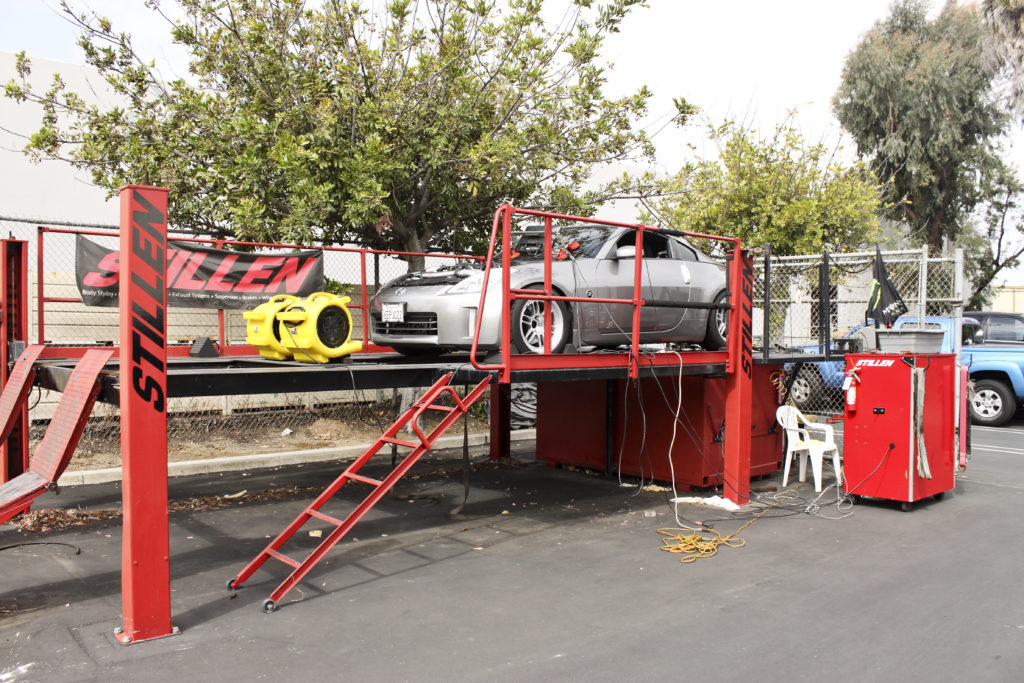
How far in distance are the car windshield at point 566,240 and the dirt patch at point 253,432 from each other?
382cm

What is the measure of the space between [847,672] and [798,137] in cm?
1275

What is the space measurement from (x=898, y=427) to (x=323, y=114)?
284 inches

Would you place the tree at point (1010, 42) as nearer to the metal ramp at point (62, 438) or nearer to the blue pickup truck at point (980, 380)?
the blue pickup truck at point (980, 380)

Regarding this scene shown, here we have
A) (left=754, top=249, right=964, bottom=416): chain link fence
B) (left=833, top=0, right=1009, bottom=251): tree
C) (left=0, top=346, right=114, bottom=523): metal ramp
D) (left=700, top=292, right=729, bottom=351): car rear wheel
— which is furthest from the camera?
(left=833, top=0, right=1009, bottom=251): tree

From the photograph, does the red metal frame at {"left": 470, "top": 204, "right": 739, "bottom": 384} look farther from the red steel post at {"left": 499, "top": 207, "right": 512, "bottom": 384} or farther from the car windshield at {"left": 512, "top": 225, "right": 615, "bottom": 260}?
the car windshield at {"left": 512, "top": 225, "right": 615, "bottom": 260}

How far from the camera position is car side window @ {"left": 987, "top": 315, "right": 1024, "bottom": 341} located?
47.5 ft

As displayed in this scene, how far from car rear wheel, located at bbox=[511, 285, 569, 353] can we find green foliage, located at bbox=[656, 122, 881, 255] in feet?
25.8

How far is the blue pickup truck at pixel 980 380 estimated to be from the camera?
1283cm

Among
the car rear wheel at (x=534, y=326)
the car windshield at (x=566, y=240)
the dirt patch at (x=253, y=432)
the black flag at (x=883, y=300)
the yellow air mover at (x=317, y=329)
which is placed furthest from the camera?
the dirt patch at (x=253, y=432)

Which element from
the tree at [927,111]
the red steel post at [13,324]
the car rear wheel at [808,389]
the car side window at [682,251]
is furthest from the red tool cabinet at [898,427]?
the tree at [927,111]

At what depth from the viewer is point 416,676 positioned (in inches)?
151

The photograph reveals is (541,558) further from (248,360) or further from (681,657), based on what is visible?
(248,360)

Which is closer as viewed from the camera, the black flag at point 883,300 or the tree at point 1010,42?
the black flag at point 883,300

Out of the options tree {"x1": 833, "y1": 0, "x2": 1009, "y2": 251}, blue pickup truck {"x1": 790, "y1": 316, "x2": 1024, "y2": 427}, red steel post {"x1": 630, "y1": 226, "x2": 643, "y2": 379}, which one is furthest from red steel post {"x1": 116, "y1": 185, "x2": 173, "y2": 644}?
tree {"x1": 833, "y1": 0, "x2": 1009, "y2": 251}
